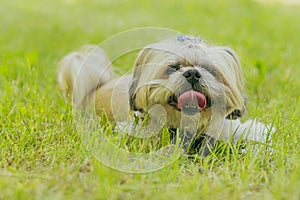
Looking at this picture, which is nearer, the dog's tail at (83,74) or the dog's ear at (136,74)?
the dog's ear at (136,74)

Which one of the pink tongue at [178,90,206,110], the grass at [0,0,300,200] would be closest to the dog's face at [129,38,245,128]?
the pink tongue at [178,90,206,110]

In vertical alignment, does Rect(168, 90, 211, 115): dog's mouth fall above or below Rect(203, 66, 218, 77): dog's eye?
below

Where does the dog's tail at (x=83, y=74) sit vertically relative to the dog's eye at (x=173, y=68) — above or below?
below

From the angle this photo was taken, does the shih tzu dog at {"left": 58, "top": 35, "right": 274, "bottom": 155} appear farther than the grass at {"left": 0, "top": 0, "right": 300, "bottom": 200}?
Yes

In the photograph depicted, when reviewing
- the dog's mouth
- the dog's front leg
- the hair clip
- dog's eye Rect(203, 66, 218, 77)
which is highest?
the hair clip

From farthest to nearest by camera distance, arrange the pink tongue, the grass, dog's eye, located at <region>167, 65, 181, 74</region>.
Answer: dog's eye, located at <region>167, 65, 181, 74</region>, the pink tongue, the grass

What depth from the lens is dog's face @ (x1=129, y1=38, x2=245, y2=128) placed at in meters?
3.42

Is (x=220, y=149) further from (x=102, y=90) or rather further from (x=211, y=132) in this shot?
(x=102, y=90)

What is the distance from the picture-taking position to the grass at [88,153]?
2736 mm

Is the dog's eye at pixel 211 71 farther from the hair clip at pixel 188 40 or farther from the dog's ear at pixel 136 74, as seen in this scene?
the dog's ear at pixel 136 74

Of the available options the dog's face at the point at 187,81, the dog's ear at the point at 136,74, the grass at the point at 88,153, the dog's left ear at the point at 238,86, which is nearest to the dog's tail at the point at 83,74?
the grass at the point at 88,153

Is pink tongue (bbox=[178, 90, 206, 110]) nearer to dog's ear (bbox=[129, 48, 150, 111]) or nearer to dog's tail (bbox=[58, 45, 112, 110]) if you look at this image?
dog's ear (bbox=[129, 48, 150, 111])

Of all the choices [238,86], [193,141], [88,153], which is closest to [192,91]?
[193,141]

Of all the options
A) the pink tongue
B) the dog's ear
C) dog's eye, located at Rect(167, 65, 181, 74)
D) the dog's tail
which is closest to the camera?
the pink tongue
